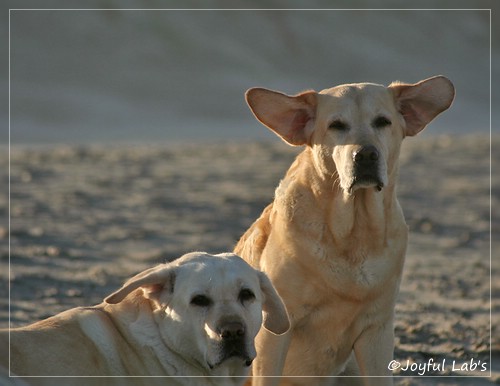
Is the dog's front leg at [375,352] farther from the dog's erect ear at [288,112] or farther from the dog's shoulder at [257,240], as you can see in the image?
the dog's erect ear at [288,112]

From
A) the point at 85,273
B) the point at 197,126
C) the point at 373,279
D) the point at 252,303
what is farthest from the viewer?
the point at 197,126

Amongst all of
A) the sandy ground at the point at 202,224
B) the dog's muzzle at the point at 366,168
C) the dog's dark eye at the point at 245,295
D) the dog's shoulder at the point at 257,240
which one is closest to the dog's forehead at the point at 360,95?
the dog's muzzle at the point at 366,168

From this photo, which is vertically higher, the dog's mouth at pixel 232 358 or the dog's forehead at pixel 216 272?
the dog's forehead at pixel 216 272

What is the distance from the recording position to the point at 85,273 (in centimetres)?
1095

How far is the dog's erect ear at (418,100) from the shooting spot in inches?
286

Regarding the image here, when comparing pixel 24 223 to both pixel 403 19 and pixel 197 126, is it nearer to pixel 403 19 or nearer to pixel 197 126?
pixel 197 126

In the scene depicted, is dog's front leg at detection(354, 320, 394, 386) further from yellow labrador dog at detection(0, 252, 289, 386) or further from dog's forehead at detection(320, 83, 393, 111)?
dog's forehead at detection(320, 83, 393, 111)

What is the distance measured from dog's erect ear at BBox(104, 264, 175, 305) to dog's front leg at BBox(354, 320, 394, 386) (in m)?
1.30

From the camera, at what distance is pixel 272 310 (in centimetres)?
635

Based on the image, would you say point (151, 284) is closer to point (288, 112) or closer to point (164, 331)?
point (164, 331)

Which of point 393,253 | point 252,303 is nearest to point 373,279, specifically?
point 393,253

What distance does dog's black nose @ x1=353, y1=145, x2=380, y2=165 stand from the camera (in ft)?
22.1

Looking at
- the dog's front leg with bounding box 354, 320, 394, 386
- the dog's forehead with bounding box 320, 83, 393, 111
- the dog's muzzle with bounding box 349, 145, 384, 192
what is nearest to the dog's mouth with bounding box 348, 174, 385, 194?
the dog's muzzle with bounding box 349, 145, 384, 192

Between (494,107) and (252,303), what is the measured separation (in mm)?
29484
